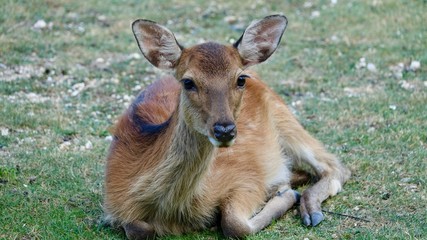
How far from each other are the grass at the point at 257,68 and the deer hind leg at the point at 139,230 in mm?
214

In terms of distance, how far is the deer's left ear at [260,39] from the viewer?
654cm

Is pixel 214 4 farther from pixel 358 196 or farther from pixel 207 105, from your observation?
pixel 207 105

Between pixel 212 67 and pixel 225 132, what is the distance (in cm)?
60

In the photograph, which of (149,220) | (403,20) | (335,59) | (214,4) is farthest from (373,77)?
(149,220)

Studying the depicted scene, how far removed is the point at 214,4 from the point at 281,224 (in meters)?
8.57

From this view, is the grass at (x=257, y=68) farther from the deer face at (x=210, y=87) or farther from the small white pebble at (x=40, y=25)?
the deer face at (x=210, y=87)

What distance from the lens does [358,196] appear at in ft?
25.0

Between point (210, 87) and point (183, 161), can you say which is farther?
point (183, 161)

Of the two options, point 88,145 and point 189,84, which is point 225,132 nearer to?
point 189,84

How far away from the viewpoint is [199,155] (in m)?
6.38

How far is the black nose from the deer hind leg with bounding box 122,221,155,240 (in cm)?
118

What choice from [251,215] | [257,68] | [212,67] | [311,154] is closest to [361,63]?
[257,68]

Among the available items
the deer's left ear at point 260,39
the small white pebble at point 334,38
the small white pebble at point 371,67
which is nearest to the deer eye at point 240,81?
the deer's left ear at point 260,39

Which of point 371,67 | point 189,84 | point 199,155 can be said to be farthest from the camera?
point 371,67
